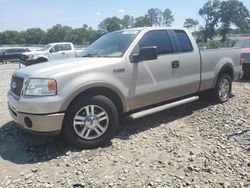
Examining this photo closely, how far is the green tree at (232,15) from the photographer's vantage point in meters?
76.6

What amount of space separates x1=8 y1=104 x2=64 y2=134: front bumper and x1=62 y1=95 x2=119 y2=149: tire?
0.14 metres

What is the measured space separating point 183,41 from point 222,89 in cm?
184

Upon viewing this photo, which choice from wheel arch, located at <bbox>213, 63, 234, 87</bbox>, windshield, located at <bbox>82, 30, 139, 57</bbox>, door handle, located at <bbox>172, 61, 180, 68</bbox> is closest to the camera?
windshield, located at <bbox>82, 30, 139, 57</bbox>

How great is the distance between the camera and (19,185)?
12.0ft

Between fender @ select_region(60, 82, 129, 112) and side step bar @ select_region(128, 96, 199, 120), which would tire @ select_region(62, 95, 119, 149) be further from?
side step bar @ select_region(128, 96, 199, 120)

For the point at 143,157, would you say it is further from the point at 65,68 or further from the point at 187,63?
the point at 187,63

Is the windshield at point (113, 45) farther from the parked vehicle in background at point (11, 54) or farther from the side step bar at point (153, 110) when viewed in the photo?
the parked vehicle in background at point (11, 54)

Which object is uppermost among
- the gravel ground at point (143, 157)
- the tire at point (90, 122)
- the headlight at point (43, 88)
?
the headlight at point (43, 88)

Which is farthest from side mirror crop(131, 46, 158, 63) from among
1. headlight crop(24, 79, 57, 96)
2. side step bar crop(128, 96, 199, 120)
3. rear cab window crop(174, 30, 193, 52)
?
headlight crop(24, 79, 57, 96)

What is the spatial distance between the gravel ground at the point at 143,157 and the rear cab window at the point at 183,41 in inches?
56.3

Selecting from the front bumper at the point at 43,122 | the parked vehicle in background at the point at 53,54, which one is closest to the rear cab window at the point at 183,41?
the front bumper at the point at 43,122

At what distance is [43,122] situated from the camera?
416cm

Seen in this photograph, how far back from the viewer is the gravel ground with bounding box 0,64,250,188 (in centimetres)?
370

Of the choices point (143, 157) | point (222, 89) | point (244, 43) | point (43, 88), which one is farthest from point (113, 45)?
point (244, 43)
